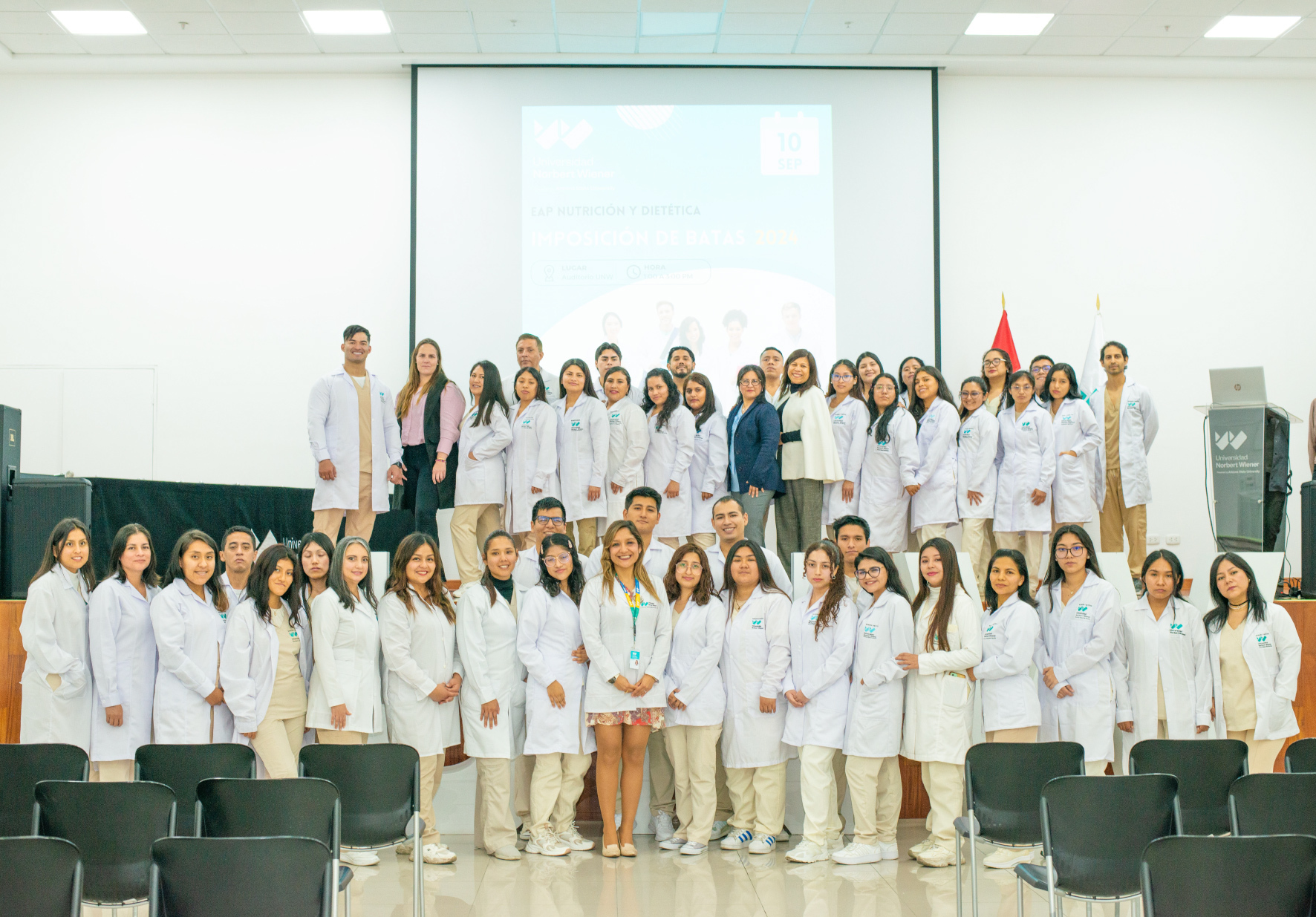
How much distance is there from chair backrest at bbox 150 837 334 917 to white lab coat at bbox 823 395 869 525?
14.9ft

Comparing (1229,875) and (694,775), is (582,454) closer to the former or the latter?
(694,775)

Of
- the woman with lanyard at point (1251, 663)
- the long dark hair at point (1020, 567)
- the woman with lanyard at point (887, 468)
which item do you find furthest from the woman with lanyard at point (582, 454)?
the woman with lanyard at point (1251, 663)

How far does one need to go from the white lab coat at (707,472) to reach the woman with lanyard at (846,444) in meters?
0.69

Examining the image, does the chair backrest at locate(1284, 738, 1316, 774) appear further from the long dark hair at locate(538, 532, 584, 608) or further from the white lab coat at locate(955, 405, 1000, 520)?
the long dark hair at locate(538, 532, 584, 608)

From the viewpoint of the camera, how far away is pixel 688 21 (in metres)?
8.57

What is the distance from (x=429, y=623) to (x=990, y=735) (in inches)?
113

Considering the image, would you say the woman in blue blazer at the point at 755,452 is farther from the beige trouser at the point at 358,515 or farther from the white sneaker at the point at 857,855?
the beige trouser at the point at 358,515

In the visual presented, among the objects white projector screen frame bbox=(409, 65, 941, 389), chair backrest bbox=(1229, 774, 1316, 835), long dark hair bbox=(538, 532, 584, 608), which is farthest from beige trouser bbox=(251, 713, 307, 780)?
white projector screen frame bbox=(409, 65, 941, 389)

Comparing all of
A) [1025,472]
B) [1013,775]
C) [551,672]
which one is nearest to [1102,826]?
[1013,775]

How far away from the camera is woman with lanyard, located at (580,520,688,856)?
16.8 feet

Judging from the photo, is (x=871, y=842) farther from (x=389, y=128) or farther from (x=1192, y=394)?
(x=389, y=128)

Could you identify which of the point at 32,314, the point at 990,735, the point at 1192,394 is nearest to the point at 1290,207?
the point at 1192,394

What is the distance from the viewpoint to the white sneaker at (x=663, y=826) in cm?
541

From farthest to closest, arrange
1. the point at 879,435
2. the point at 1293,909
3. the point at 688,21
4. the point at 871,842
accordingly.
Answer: the point at 688,21 < the point at 879,435 < the point at 871,842 < the point at 1293,909
